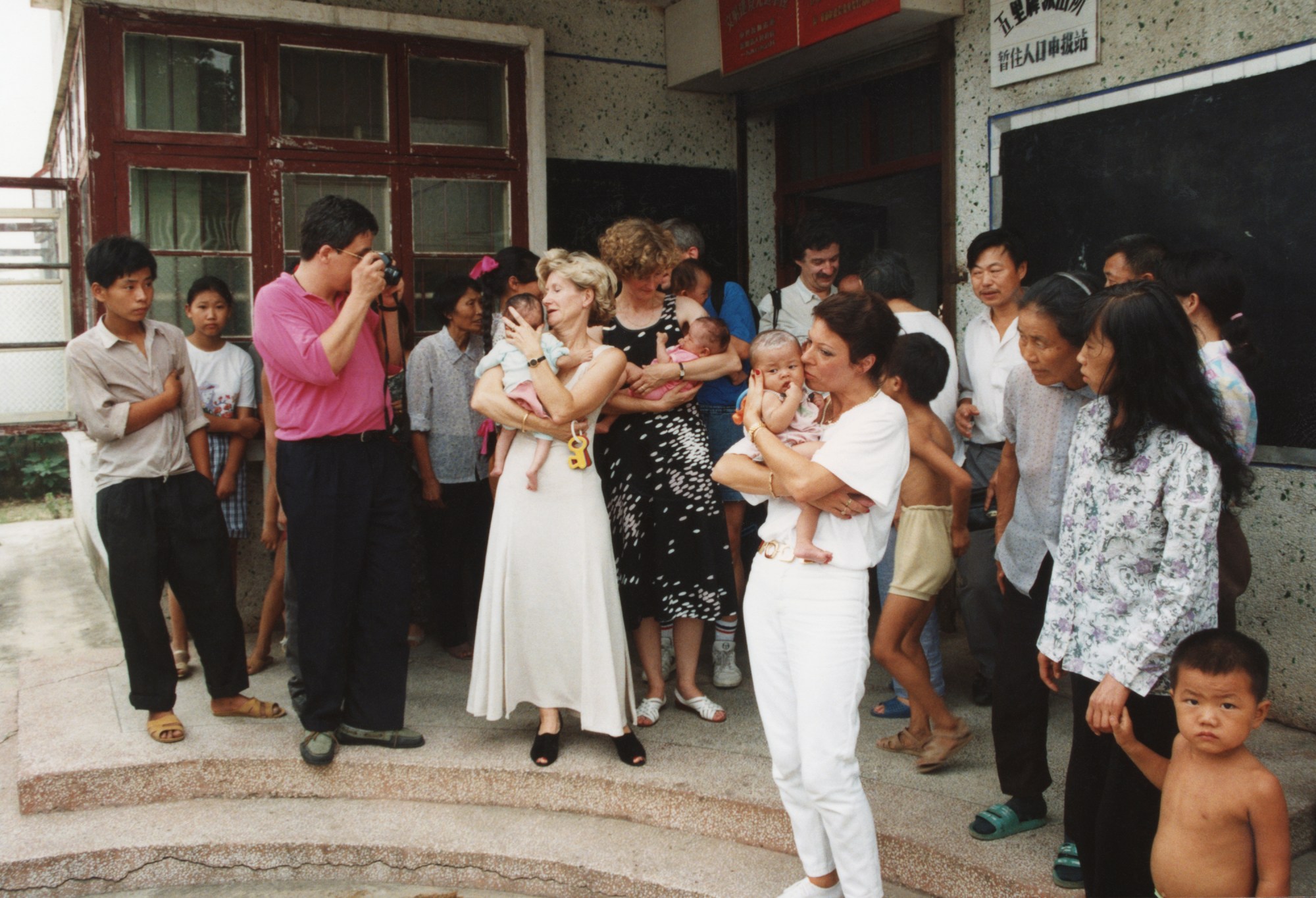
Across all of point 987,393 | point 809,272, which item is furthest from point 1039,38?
point 987,393

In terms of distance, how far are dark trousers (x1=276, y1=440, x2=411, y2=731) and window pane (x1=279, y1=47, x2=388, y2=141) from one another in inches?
98.0

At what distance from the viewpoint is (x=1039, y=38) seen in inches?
179

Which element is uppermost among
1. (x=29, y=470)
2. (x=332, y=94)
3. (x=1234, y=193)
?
(x=332, y=94)

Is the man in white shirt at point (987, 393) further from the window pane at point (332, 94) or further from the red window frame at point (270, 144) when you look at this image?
the window pane at point (332, 94)

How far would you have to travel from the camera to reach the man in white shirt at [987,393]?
3912 mm

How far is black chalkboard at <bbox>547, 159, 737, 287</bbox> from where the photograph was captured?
6129 millimetres

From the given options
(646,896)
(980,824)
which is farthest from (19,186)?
(980,824)

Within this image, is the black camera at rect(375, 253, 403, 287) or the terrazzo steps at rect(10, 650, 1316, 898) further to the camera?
the black camera at rect(375, 253, 403, 287)

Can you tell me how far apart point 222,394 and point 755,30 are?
3.19m

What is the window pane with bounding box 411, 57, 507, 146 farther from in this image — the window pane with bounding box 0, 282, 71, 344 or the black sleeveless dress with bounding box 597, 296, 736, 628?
the window pane with bounding box 0, 282, 71, 344

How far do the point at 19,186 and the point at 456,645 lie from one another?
13.0 feet

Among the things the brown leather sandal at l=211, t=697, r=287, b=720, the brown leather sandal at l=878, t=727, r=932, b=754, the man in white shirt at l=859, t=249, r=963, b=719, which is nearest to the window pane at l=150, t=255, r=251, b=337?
the brown leather sandal at l=211, t=697, r=287, b=720

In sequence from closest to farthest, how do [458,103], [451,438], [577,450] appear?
[577,450] < [451,438] < [458,103]

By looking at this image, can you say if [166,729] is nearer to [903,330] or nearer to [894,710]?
[894,710]
